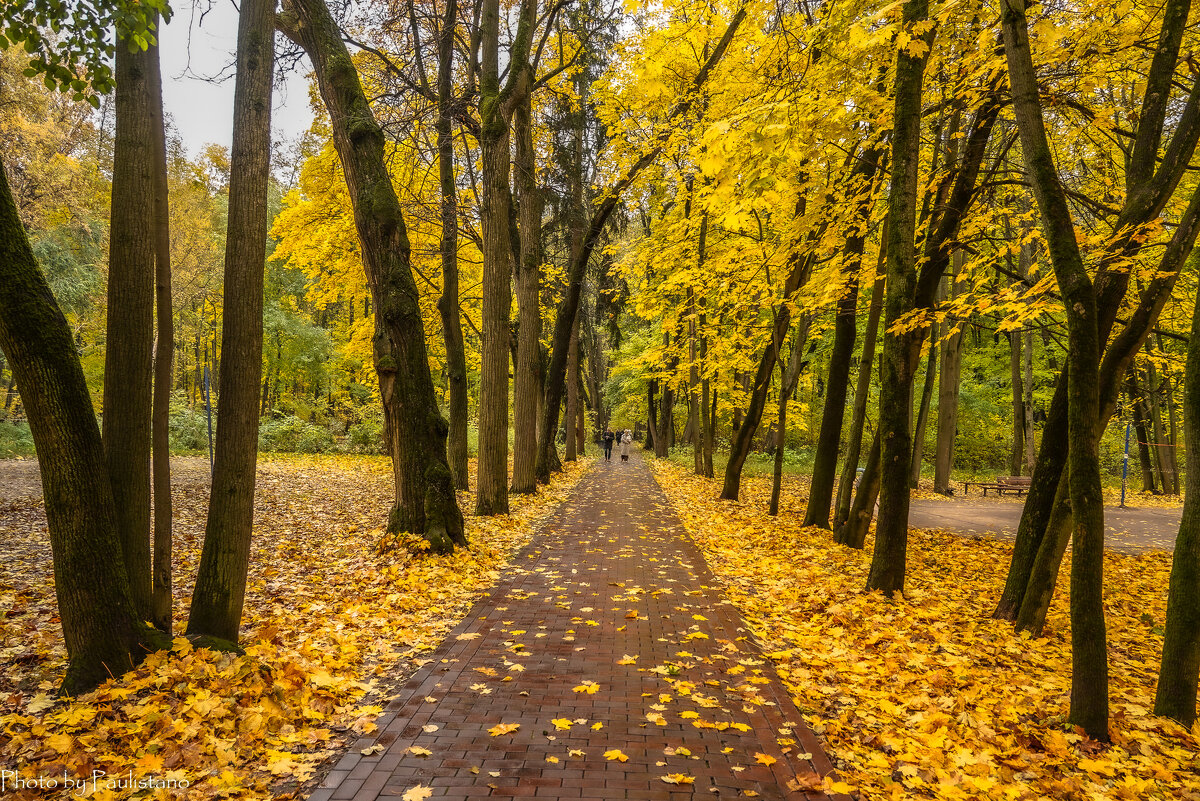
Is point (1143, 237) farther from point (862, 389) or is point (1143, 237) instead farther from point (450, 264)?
point (450, 264)

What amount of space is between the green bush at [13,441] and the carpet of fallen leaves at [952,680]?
2231 cm

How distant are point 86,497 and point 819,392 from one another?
106ft

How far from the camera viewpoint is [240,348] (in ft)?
14.9

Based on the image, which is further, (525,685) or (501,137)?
(501,137)

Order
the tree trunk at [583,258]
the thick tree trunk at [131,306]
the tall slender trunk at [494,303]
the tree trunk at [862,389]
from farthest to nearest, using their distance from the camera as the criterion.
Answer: the tree trunk at [583,258] < the tall slender trunk at [494,303] < the tree trunk at [862,389] < the thick tree trunk at [131,306]

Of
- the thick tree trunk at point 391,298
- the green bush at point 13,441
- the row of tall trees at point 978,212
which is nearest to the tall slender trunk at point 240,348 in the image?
the thick tree trunk at point 391,298

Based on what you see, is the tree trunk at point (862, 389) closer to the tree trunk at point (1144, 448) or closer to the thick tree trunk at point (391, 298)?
the thick tree trunk at point (391, 298)

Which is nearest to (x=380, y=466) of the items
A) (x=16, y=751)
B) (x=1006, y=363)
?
(x=16, y=751)

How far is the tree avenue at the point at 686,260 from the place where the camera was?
3.82m

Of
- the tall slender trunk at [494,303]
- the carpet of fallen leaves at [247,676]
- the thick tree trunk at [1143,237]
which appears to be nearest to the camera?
the carpet of fallen leaves at [247,676]

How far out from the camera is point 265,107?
15.4ft

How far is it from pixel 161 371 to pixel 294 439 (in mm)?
24399

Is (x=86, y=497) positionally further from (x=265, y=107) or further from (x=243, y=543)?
(x=265, y=107)

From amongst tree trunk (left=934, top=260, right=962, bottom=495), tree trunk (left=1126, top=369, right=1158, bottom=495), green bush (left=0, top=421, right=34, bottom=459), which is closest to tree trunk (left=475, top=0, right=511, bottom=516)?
tree trunk (left=934, top=260, right=962, bottom=495)
